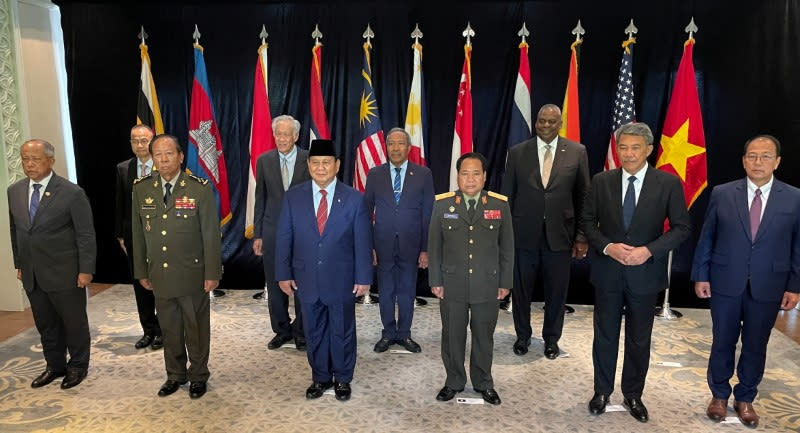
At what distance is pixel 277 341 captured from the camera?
12.8 feet

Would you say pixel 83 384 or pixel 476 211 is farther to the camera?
pixel 83 384

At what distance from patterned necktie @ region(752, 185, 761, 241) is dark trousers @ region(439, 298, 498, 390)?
1369 millimetres

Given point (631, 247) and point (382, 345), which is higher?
point (631, 247)

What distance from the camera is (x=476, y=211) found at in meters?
2.84

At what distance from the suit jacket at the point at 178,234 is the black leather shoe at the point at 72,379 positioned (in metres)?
0.91

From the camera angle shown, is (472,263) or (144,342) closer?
(472,263)

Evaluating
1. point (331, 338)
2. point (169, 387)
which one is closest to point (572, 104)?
point (331, 338)

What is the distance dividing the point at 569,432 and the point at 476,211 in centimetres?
127

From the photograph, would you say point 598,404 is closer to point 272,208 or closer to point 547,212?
point 547,212

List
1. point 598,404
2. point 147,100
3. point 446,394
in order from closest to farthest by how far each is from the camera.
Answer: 1. point 598,404
2. point 446,394
3. point 147,100

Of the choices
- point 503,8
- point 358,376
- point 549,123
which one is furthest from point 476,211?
point 503,8

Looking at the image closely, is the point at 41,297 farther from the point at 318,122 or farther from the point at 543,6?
the point at 543,6

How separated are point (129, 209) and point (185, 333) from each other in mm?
1248

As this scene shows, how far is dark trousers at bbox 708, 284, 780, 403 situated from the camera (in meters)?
2.72
